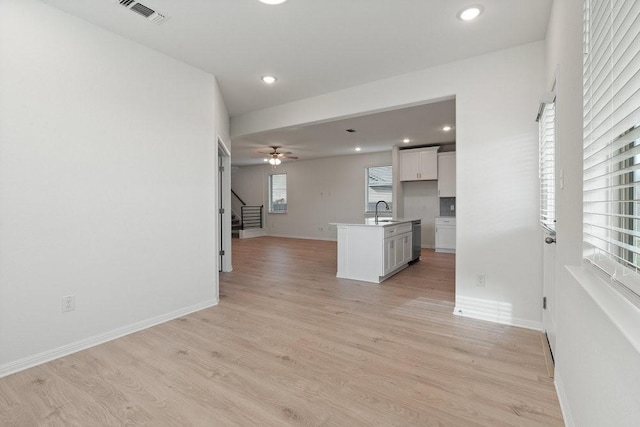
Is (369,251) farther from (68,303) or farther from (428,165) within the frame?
(428,165)

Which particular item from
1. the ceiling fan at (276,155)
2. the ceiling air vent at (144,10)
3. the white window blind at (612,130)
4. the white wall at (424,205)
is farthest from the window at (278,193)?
the white window blind at (612,130)

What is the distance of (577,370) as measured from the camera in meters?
1.41

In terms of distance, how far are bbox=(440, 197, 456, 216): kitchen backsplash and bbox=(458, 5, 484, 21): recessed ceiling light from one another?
18.0 feet

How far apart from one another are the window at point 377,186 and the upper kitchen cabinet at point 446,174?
1.71m

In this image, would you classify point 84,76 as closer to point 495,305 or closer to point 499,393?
point 499,393

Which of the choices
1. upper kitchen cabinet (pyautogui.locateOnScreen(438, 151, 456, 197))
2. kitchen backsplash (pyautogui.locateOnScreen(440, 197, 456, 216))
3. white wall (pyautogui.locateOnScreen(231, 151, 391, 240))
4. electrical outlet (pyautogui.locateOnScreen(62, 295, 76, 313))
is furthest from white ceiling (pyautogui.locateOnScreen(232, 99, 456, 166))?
electrical outlet (pyautogui.locateOnScreen(62, 295, 76, 313))

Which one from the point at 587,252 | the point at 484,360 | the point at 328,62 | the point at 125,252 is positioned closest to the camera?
the point at 587,252

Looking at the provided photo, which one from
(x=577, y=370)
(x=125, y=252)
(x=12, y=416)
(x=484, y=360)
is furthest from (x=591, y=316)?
(x=125, y=252)

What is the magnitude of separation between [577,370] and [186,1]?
10.4ft

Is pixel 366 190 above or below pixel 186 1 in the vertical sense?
below

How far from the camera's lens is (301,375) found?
2053 millimetres

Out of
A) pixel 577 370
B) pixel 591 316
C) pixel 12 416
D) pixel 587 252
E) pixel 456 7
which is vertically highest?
pixel 456 7

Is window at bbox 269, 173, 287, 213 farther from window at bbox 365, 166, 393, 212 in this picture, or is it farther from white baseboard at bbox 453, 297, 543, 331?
white baseboard at bbox 453, 297, 543, 331

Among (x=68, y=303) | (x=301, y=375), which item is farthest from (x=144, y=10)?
(x=301, y=375)
